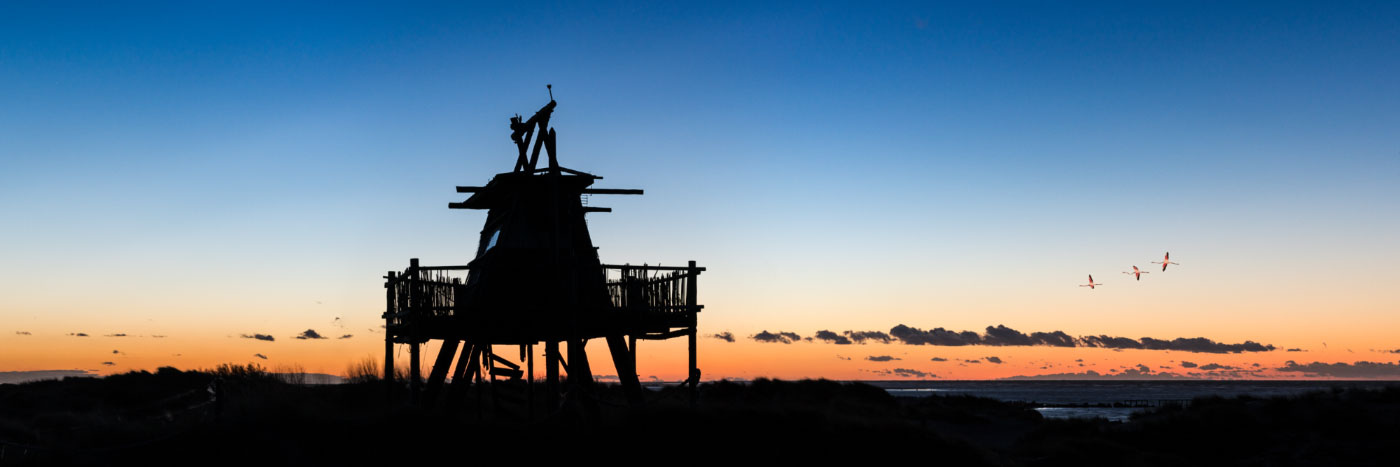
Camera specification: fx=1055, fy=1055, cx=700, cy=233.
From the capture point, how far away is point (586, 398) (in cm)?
2203

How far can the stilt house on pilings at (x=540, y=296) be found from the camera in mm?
20625

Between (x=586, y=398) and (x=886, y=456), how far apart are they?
6.24 m

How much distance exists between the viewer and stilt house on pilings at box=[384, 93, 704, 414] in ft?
67.7

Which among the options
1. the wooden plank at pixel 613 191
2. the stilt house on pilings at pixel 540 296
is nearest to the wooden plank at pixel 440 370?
the stilt house on pilings at pixel 540 296

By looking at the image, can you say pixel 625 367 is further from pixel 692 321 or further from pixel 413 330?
pixel 413 330

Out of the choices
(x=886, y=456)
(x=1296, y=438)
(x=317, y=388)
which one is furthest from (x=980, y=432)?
(x=317, y=388)

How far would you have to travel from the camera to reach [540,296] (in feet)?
70.2

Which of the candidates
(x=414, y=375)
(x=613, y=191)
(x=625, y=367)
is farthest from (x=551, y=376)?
(x=613, y=191)

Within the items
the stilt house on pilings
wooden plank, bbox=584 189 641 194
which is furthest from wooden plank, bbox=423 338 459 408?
wooden plank, bbox=584 189 641 194

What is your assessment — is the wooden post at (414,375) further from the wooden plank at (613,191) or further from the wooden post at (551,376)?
the wooden plank at (613,191)

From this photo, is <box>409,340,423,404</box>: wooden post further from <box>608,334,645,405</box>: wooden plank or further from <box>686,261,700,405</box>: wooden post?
<box>686,261,700,405</box>: wooden post

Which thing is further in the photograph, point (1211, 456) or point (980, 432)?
point (980, 432)

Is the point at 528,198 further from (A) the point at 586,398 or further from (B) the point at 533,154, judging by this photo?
(A) the point at 586,398

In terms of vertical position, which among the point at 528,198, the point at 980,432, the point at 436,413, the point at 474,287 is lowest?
the point at 980,432
